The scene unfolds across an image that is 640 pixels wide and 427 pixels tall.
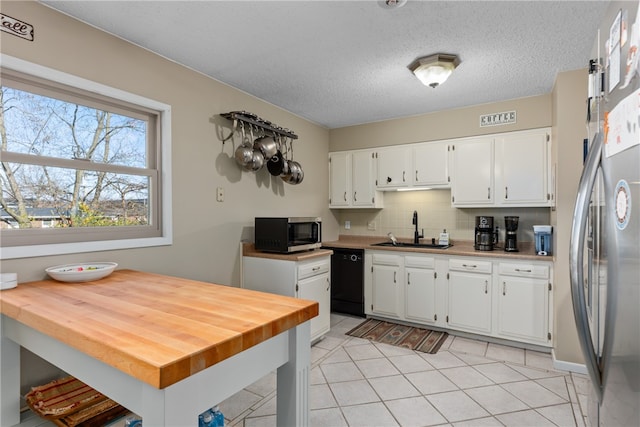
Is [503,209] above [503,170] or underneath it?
underneath

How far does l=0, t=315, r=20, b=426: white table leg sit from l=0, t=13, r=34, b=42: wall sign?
1.42 metres

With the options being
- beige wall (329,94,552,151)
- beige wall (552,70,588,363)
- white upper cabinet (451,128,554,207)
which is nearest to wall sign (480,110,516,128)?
beige wall (329,94,552,151)

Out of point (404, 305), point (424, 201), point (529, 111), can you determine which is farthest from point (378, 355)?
point (529, 111)

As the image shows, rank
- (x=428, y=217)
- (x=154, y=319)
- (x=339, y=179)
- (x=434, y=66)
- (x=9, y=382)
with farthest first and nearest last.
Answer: (x=339, y=179)
(x=428, y=217)
(x=434, y=66)
(x=9, y=382)
(x=154, y=319)

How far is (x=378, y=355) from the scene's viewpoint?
283 cm

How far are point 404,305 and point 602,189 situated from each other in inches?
111

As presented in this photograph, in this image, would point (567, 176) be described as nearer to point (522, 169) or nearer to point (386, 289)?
point (522, 169)

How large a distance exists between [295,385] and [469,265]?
252 centimetres

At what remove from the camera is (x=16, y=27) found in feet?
5.50

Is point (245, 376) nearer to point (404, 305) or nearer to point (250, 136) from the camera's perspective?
point (250, 136)

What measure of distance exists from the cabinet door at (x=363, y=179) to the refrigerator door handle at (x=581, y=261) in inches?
123

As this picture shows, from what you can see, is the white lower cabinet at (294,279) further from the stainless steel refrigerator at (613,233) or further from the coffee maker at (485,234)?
the stainless steel refrigerator at (613,233)

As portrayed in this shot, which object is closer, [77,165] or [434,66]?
[77,165]

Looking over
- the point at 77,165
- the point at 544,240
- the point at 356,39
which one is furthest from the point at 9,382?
the point at 544,240
